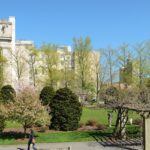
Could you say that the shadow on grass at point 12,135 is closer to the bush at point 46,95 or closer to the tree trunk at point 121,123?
the tree trunk at point 121,123

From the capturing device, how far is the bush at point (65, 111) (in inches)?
1118

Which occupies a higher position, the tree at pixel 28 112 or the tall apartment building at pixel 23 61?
the tall apartment building at pixel 23 61

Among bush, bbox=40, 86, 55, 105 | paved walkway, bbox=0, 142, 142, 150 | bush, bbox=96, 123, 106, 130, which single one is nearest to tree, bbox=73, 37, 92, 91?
bush, bbox=40, 86, 55, 105

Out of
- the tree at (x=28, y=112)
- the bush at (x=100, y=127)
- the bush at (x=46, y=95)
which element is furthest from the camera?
the bush at (x=46, y=95)

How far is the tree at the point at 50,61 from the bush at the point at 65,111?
2947 centimetres

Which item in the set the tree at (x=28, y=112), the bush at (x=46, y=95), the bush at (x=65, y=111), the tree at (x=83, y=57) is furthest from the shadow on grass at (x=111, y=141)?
the tree at (x=83, y=57)

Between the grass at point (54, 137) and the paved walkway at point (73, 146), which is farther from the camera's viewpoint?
the grass at point (54, 137)

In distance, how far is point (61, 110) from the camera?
28.6 m

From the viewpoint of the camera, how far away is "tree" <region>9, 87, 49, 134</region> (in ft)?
81.6

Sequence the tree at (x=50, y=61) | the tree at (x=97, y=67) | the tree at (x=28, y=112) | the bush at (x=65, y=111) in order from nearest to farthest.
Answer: the tree at (x=28, y=112) < the bush at (x=65, y=111) < the tree at (x=50, y=61) < the tree at (x=97, y=67)

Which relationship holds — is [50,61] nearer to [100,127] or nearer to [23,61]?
[23,61]

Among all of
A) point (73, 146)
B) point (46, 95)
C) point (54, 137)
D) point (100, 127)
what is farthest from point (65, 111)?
point (46, 95)

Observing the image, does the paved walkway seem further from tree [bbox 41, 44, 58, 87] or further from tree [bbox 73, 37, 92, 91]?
tree [bbox 73, 37, 92, 91]

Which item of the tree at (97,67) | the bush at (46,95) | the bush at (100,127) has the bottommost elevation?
the bush at (100,127)
